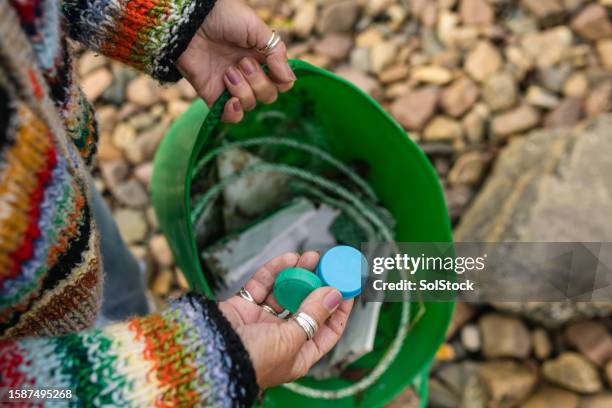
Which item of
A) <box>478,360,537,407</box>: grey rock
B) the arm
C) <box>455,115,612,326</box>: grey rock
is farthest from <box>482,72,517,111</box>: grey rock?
the arm

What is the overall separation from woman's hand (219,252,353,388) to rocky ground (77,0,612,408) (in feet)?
2.11

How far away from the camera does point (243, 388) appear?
1.78 feet

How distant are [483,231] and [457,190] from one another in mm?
179

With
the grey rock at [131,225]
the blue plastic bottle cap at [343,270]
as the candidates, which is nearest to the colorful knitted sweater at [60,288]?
the blue plastic bottle cap at [343,270]

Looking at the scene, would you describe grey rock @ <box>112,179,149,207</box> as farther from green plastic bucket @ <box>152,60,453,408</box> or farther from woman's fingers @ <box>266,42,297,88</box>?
woman's fingers @ <box>266,42,297,88</box>

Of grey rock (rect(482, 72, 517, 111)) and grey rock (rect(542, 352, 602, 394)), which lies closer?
grey rock (rect(542, 352, 602, 394))

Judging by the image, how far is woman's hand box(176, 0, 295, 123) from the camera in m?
0.76

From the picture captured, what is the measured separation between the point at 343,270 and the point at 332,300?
77mm

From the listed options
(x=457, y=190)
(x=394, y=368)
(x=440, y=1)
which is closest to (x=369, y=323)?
(x=394, y=368)

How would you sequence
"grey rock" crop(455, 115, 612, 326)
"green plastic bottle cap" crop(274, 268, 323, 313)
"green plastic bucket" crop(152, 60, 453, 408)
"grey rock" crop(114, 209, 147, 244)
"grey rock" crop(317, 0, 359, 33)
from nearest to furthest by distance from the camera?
"green plastic bottle cap" crop(274, 268, 323, 313)
"green plastic bucket" crop(152, 60, 453, 408)
"grey rock" crop(455, 115, 612, 326)
"grey rock" crop(114, 209, 147, 244)
"grey rock" crop(317, 0, 359, 33)

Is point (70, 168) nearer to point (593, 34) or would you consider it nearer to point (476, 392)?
point (476, 392)

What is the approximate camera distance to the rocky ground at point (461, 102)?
48.4 inches

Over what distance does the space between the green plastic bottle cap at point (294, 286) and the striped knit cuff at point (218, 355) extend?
6.4 inches

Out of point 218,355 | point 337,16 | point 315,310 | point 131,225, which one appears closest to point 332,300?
point 315,310
